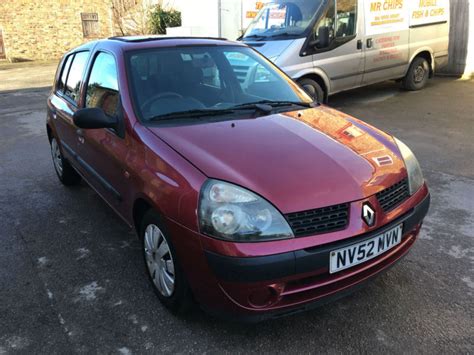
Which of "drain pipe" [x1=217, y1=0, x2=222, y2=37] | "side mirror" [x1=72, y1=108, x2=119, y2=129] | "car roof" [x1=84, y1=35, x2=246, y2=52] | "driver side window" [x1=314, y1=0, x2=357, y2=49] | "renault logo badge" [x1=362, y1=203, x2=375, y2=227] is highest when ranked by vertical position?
"drain pipe" [x1=217, y1=0, x2=222, y2=37]

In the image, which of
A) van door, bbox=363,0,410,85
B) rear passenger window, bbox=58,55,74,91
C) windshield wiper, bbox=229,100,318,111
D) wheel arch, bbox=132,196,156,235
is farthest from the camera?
van door, bbox=363,0,410,85

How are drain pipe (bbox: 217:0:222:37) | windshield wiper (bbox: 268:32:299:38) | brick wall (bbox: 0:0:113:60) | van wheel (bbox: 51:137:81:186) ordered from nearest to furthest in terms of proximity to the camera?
van wheel (bbox: 51:137:81:186) → windshield wiper (bbox: 268:32:299:38) → drain pipe (bbox: 217:0:222:37) → brick wall (bbox: 0:0:113:60)

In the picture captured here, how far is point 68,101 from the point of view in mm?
4340

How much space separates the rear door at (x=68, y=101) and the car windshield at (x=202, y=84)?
41.3 inches

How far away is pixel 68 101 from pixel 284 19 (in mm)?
4740

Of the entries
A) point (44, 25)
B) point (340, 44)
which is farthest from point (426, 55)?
point (44, 25)

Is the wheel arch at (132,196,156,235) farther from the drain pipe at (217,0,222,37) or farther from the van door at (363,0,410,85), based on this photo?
the drain pipe at (217,0,222,37)

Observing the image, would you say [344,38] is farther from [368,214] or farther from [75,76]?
[368,214]

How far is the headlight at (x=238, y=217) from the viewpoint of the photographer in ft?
7.19

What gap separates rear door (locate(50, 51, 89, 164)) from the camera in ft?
13.5

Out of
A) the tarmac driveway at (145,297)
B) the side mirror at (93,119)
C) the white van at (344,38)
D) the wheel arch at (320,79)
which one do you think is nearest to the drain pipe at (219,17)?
the white van at (344,38)

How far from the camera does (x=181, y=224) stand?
2.34m

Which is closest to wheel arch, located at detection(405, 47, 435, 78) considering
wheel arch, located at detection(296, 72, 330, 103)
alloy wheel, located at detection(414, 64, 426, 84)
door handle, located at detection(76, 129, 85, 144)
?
alloy wheel, located at detection(414, 64, 426, 84)

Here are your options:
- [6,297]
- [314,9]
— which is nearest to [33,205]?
[6,297]
